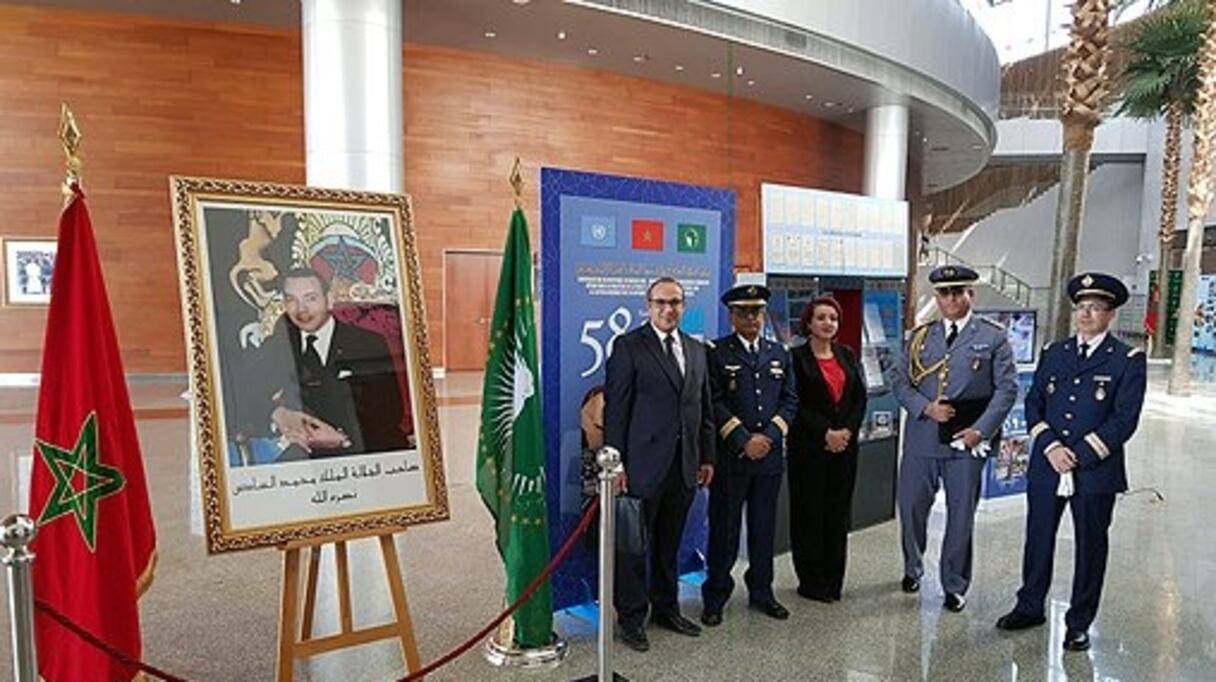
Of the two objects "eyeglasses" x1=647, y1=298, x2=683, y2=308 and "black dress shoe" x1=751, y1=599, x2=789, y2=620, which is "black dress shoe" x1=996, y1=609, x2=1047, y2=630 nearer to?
"black dress shoe" x1=751, y1=599, x2=789, y2=620

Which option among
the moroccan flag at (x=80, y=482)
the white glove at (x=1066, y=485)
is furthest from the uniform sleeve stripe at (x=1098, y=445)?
the moroccan flag at (x=80, y=482)

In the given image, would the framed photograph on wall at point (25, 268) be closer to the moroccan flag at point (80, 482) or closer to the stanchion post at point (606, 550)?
the moroccan flag at point (80, 482)

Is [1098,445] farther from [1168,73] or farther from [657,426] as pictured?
[1168,73]

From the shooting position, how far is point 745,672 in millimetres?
3176

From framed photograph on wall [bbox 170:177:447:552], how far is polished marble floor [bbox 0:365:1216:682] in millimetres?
945

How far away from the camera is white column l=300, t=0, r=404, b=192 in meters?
8.13

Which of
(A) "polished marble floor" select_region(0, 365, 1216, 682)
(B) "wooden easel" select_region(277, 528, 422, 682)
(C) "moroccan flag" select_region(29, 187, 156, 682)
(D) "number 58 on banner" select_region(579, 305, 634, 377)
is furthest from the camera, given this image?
(D) "number 58 on banner" select_region(579, 305, 634, 377)

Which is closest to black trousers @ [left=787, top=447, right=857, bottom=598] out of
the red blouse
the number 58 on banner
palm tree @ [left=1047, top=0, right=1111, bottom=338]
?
the red blouse

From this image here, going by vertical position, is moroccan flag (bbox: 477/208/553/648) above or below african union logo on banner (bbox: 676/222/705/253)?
below

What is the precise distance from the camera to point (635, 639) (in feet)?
11.1

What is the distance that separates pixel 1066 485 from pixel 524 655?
2.36 m

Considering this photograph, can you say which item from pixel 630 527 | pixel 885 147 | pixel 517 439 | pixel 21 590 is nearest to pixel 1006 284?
pixel 885 147

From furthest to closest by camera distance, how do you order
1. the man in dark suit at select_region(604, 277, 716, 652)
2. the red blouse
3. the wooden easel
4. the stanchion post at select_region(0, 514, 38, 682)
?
the red blouse → the man in dark suit at select_region(604, 277, 716, 652) → the wooden easel → the stanchion post at select_region(0, 514, 38, 682)

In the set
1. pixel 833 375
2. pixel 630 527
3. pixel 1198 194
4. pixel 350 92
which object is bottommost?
pixel 630 527
